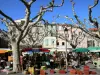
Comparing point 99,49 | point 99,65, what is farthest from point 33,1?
point 99,49

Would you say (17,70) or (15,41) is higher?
(15,41)

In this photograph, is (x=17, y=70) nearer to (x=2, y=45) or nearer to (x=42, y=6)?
(x=42, y=6)

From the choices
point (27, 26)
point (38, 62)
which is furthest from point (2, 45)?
point (27, 26)

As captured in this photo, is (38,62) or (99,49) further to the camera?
(99,49)

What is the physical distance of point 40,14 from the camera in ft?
88.7

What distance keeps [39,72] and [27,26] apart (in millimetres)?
4396

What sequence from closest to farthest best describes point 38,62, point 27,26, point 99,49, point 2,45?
point 27,26 < point 38,62 < point 99,49 < point 2,45

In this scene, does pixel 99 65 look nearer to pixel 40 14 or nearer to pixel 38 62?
pixel 38 62

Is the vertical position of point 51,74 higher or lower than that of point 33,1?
lower

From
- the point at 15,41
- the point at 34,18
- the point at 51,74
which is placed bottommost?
the point at 51,74

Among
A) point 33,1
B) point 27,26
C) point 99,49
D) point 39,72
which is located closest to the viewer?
point 33,1

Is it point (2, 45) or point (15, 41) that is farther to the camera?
point (2, 45)

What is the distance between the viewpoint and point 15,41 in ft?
92.6

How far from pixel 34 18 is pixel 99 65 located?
11.3 metres
